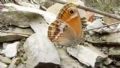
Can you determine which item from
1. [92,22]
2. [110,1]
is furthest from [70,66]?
[110,1]

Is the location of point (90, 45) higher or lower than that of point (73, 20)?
lower

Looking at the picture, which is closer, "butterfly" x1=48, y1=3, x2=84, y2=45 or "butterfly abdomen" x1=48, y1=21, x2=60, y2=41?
"butterfly" x1=48, y1=3, x2=84, y2=45

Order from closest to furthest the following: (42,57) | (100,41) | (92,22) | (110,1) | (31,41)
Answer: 1. (42,57)
2. (31,41)
3. (100,41)
4. (92,22)
5. (110,1)

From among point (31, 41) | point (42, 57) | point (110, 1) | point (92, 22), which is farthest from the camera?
point (110, 1)

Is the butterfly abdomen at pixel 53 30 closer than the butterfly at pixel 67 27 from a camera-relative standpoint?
No

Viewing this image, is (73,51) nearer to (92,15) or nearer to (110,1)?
(92,15)

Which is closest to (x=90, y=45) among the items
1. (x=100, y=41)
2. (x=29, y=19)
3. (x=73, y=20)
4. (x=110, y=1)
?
(x=100, y=41)

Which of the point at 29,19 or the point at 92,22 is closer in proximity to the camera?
the point at 29,19

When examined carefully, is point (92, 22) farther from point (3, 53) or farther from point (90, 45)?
point (3, 53)
